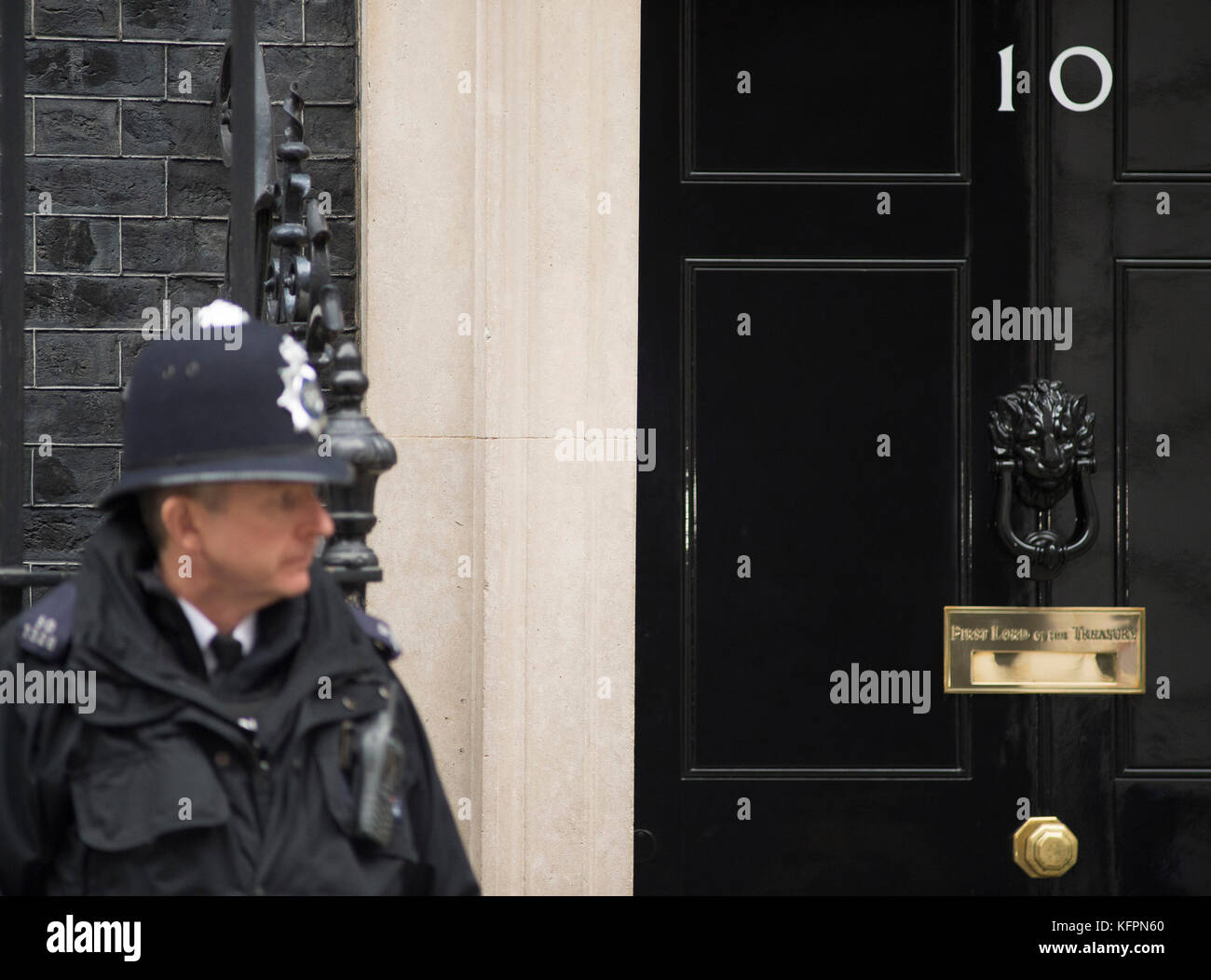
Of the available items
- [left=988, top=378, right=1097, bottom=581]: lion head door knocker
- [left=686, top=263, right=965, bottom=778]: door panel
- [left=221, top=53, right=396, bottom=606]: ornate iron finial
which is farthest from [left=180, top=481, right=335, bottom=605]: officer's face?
[left=988, top=378, right=1097, bottom=581]: lion head door knocker

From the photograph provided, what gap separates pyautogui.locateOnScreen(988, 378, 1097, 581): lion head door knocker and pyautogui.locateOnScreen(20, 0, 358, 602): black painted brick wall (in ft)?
7.64

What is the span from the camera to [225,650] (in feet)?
6.27

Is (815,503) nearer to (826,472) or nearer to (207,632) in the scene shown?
(826,472)

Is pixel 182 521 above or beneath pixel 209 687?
above

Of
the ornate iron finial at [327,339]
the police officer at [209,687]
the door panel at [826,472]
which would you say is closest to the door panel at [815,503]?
the door panel at [826,472]

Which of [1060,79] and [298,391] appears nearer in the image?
[298,391]

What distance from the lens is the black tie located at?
1911 millimetres

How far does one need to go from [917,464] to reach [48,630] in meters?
3.58

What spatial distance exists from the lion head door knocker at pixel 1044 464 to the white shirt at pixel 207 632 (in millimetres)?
3466

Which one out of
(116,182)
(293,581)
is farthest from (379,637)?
(116,182)

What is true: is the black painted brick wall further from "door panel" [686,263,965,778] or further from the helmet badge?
the helmet badge

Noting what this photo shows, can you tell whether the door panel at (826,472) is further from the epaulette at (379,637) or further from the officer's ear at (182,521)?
the officer's ear at (182,521)
